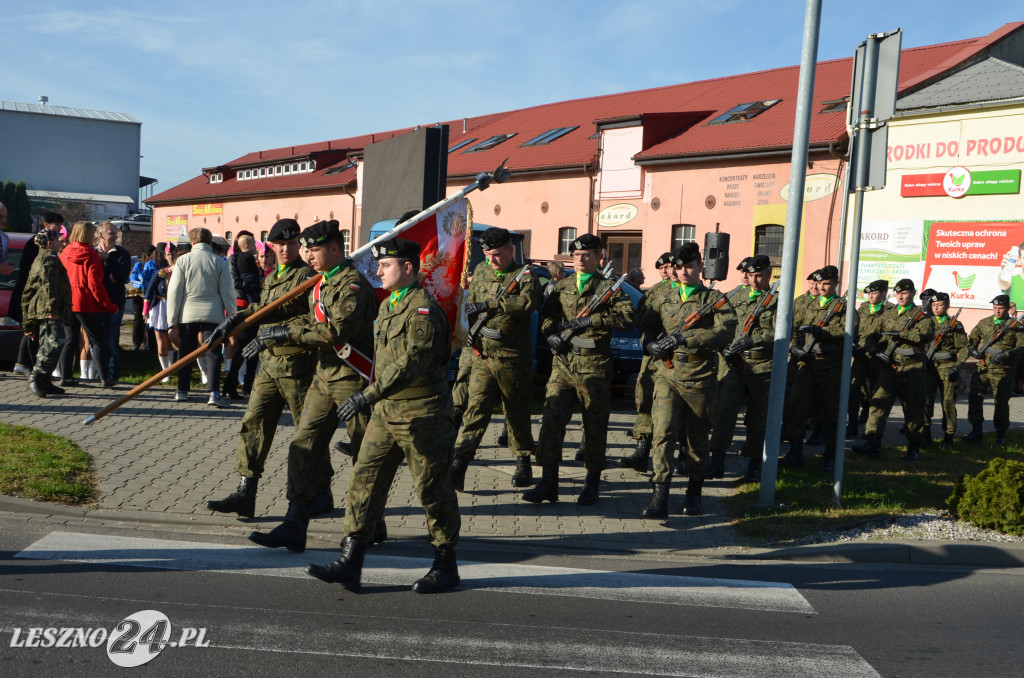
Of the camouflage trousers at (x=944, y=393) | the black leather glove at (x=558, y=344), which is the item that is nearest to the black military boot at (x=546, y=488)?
the black leather glove at (x=558, y=344)

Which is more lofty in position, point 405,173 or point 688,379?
point 405,173

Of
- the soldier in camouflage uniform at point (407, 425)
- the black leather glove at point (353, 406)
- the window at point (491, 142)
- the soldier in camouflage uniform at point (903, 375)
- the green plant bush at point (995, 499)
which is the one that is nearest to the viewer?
the black leather glove at point (353, 406)

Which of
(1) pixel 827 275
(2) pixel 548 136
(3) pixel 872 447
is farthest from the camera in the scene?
(2) pixel 548 136

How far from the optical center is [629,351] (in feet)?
39.3

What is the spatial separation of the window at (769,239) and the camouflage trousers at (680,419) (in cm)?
1705

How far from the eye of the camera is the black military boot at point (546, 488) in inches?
282

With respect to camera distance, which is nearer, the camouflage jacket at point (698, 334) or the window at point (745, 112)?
the camouflage jacket at point (698, 334)

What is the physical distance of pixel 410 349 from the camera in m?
4.82

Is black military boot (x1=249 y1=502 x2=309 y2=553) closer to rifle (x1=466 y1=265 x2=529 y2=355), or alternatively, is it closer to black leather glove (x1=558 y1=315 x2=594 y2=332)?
rifle (x1=466 y1=265 x2=529 y2=355)

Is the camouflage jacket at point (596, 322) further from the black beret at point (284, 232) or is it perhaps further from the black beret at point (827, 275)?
the black beret at point (827, 275)

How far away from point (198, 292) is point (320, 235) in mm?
5049

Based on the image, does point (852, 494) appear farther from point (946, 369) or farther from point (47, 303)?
point (47, 303)

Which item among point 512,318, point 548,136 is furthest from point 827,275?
point 548,136

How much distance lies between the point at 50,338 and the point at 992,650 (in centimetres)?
903
